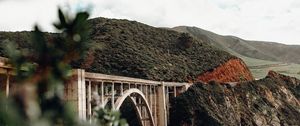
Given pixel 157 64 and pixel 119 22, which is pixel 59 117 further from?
pixel 119 22

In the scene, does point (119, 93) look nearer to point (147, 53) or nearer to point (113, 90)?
point (113, 90)

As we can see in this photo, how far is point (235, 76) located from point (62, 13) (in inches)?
3155

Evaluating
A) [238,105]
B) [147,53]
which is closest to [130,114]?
[238,105]

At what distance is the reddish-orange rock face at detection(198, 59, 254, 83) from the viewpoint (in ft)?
263

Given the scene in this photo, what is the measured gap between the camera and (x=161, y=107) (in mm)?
49000

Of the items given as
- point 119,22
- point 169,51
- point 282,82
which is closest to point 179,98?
point 282,82

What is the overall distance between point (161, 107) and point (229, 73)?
119 feet

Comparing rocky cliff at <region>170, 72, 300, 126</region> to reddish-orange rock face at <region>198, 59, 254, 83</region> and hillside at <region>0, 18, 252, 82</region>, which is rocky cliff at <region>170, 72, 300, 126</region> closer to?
reddish-orange rock face at <region>198, 59, 254, 83</region>

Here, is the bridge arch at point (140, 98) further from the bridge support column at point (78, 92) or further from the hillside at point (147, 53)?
the hillside at point (147, 53)

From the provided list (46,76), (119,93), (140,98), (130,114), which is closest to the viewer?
(46,76)

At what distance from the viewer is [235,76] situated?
82.4 metres

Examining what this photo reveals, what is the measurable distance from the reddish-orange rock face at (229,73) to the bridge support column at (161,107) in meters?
29.5

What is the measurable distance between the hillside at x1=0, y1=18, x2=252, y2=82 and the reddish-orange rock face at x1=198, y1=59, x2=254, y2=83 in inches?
18.6

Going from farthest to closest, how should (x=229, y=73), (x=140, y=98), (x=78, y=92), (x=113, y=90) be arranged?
(x=229, y=73) → (x=140, y=98) → (x=113, y=90) → (x=78, y=92)
